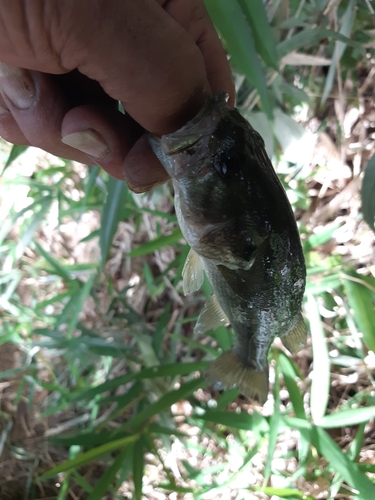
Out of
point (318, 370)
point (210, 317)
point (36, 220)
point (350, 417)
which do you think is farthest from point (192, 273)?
point (36, 220)

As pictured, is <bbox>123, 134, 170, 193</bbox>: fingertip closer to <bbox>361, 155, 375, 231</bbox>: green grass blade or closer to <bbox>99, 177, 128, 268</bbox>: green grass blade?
<bbox>99, 177, 128, 268</bbox>: green grass blade

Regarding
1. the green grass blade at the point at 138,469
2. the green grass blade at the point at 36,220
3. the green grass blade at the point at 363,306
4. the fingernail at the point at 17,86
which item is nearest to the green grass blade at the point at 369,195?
the green grass blade at the point at 363,306

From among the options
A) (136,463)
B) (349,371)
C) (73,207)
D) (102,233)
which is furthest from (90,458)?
(349,371)

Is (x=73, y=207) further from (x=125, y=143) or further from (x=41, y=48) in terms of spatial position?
(x=41, y=48)

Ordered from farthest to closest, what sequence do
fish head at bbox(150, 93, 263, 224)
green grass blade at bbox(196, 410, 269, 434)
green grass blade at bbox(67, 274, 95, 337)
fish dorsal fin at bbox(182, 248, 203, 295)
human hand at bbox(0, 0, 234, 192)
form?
green grass blade at bbox(67, 274, 95, 337)
green grass blade at bbox(196, 410, 269, 434)
fish dorsal fin at bbox(182, 248, 203, 295)
fish head at bbox(150, 93, 263, 224)
human hand at bbox(0, 0, 234, 192)

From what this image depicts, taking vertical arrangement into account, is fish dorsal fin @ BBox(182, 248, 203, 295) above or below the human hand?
below

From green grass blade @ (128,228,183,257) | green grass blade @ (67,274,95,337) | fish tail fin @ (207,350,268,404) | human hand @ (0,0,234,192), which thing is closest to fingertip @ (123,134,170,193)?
human hand @ (0,0,234,192)
